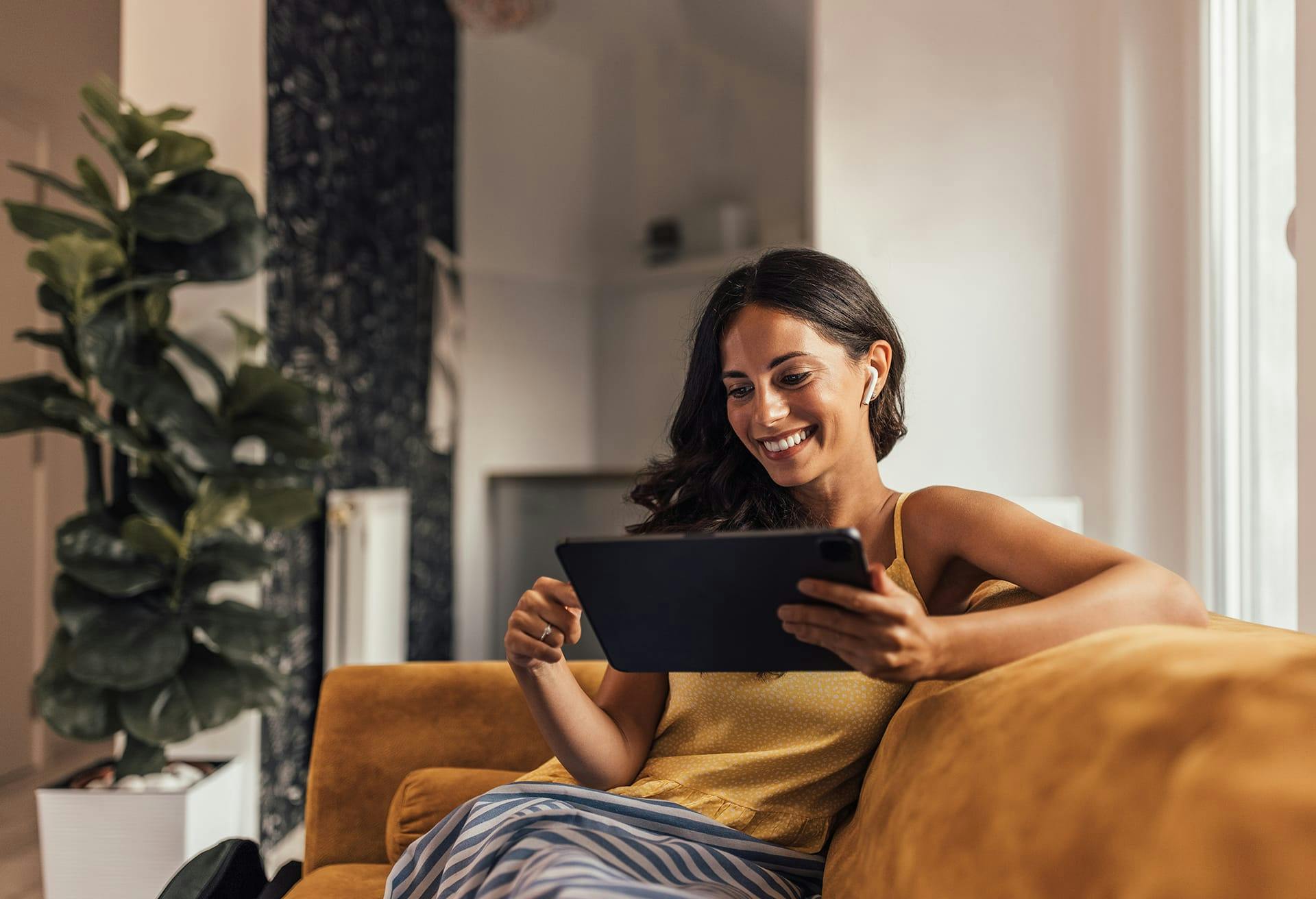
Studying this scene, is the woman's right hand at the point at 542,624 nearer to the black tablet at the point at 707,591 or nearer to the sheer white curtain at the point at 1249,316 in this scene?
the black tablet at the point at 707,591

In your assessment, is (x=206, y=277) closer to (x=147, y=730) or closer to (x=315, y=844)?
(x=147, y=730)

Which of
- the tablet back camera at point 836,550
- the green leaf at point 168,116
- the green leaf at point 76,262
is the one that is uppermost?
the green leaf at point 168,116

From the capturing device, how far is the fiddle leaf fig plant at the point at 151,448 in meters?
2.15

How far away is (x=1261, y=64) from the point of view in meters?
1.99

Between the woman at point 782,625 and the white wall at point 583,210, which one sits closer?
the woman at point 782,625

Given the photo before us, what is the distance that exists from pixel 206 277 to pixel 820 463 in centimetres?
172

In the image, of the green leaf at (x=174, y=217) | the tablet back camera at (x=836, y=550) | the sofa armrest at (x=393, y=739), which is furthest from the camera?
the green leaf at (x=174, y=217)

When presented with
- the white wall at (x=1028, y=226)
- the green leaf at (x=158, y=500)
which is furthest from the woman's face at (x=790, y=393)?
the green leaf at (x=158, y=500)

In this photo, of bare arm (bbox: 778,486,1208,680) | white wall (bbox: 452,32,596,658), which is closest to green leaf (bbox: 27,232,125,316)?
bare arm (bbox: 778,486,1208,680)

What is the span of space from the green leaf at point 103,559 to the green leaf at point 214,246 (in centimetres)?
60

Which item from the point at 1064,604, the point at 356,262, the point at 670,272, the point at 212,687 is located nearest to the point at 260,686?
the point at 212,687

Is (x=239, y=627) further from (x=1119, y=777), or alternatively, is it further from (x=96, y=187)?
A: (x=1119, y=777)

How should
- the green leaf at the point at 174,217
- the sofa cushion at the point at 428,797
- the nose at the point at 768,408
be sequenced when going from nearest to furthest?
the nose at the point at 768,408 < the sofa cushion at the point at 428,797 < the green leaf at the point at 174,217

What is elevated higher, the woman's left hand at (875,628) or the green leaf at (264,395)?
the green leaf at (264,395)
